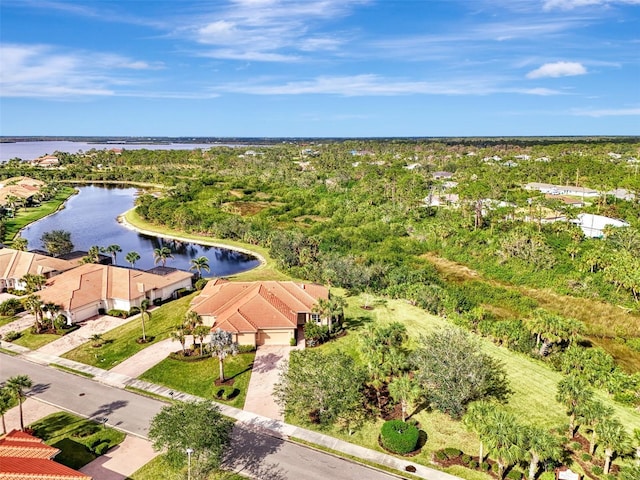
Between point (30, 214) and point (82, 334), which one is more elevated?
point (30, 214)

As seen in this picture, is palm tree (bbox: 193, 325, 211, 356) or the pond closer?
palm tree (bbox: 193, 325, 211, 356)

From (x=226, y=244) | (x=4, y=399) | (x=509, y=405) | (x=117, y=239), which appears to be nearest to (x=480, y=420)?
(x=509, y=405)

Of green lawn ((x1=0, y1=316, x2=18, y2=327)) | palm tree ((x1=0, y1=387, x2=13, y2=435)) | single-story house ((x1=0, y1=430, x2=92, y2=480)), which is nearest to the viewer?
single-story house ((x1=0, y1=430, x2=92, y2=480))

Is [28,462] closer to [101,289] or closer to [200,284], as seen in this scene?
[101,289]

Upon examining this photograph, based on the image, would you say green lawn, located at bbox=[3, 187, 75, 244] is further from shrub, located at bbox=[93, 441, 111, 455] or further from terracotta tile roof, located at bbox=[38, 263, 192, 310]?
shrub, located at bbox=[93, 441, 111, 455]

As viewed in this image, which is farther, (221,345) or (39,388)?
(39,388)

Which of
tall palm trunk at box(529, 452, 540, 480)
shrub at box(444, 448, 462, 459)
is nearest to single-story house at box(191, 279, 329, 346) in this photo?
shrub at box(444, 448, 462, 459)

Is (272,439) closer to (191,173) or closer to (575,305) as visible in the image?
(575,305)
